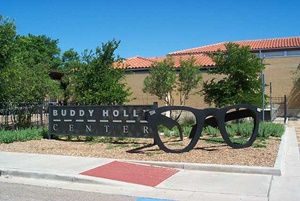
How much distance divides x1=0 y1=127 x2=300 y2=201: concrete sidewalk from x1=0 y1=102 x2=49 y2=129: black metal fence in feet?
22.3

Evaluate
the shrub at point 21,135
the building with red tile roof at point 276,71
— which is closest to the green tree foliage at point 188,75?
the building with red tile roof at point 276,71

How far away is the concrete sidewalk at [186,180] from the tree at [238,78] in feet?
25.3

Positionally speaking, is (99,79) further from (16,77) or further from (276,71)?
(276,71)

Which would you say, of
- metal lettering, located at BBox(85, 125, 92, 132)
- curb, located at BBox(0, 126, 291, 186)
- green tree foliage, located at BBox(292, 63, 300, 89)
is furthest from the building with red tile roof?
curb, located at BBox(0, 126, 291, 186)

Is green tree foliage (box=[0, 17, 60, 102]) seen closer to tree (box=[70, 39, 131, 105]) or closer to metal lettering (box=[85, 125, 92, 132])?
tree (box=[70, 39, 131, 105])

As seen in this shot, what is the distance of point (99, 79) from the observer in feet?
52.8

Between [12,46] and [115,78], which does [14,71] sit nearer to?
[12,46]

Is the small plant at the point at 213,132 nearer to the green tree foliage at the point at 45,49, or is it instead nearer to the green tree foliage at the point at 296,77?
the green tree foliage at the point at 296,77

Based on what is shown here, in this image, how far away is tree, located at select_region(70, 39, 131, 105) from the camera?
15883 mm

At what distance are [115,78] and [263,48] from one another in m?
18.8

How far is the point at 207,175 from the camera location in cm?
793

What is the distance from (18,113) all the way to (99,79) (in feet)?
14.0

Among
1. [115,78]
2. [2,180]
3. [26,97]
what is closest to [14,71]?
[26,97]

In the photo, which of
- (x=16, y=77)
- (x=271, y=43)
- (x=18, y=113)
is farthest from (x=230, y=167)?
(x=271, y=43)
